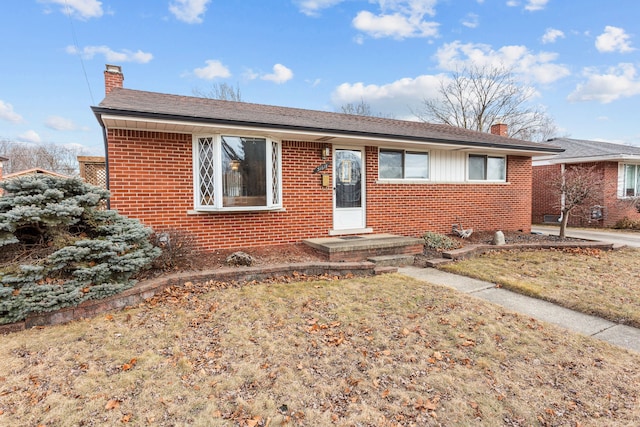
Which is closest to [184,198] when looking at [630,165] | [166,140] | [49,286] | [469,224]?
[166,140]

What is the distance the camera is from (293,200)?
728 cm

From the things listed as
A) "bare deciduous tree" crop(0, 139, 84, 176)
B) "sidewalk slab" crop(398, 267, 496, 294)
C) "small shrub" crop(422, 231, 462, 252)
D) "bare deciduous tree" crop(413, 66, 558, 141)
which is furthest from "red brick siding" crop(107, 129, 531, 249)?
"bare deciduous tree" crop(0, 139, 84, 176)

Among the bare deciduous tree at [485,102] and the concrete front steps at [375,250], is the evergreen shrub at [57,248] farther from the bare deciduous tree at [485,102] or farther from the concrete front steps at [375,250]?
the bare deciduous tree at [485,102]

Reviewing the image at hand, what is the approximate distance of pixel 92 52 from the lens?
11.8 metres

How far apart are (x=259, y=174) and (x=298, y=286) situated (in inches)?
103

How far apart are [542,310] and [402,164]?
501 centimetres

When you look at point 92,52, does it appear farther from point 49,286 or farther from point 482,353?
point 482,353

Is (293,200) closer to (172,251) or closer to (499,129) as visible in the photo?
(172,251)

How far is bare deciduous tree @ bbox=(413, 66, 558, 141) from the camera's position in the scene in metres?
25.6

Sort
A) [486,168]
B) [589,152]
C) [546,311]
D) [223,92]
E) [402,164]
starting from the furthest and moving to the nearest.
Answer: [223,92] < [589,152] < [486,168] < [402,164] < [546,311]

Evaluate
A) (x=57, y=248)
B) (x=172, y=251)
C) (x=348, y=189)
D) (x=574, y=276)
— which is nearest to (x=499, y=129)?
(x=348, y=189)

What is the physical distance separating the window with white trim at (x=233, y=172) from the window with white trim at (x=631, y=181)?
15936mm

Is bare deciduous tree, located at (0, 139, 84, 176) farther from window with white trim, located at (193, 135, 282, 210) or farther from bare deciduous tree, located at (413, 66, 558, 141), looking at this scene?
bare deciduous tree, located at (413, 66, 558, 141)

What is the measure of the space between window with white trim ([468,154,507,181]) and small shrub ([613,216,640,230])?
7.31 metres
